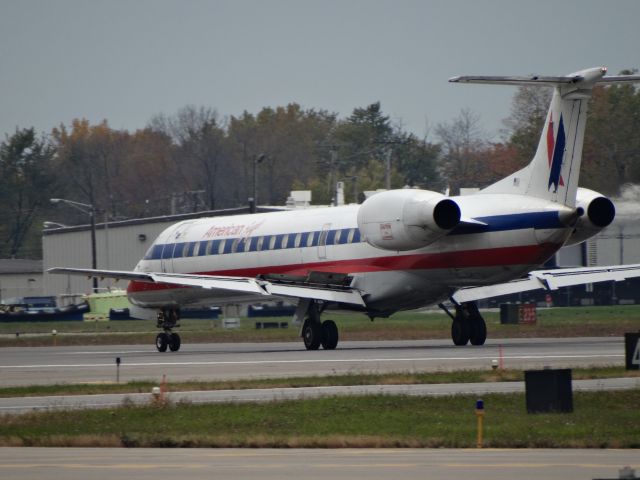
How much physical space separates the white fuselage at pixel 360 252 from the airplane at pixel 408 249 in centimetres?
4

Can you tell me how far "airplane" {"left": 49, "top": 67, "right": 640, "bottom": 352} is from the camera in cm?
3284

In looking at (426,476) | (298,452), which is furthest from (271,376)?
(426,476)

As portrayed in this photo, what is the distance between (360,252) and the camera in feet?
124

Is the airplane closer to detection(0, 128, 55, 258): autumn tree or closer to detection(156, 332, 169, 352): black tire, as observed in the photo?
detection(156, 332, 169, 352): black tire

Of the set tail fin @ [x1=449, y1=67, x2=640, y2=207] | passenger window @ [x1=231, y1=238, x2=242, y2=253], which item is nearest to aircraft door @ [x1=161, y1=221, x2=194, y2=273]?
passenger window @ [x1=231, y1=238, x2=242, y2=253]

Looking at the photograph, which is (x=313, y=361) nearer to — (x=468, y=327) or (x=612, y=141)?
(x=468, y=327)

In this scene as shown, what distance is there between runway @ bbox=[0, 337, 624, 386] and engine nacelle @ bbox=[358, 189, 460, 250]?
3.02m

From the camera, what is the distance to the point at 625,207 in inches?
2009

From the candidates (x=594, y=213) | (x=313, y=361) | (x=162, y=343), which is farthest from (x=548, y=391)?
(x=162, y=343)

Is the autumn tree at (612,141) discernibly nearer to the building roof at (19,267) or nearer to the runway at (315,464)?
the runway at (315,464)

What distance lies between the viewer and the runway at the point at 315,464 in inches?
550

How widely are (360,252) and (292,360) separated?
5423mm

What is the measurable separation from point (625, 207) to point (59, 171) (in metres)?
87.9

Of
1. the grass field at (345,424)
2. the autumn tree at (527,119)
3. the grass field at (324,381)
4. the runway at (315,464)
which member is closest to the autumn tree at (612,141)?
the autumn tree at (527,119)
